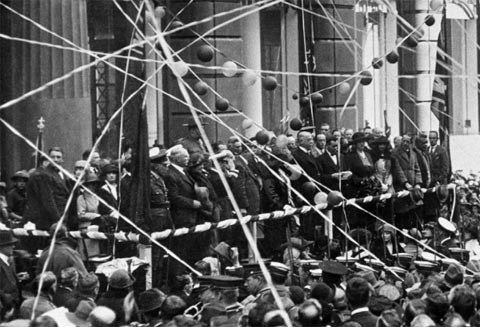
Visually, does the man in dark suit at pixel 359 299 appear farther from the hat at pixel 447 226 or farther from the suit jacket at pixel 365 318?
the hat at pixel 447 226

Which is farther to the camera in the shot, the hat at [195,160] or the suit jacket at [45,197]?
the hat at [195,160]

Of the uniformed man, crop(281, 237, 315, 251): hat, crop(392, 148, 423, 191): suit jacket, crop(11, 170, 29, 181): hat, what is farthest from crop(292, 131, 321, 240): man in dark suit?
crop(11, 170, 29, 181): hat

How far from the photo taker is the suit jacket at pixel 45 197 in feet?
48.8

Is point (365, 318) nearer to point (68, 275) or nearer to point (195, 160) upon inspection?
point (68, 275)

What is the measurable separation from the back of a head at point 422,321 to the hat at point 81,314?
2.06 m

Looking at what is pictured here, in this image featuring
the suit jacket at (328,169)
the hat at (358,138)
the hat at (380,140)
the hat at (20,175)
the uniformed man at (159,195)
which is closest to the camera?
the uniformed man at (159,195)

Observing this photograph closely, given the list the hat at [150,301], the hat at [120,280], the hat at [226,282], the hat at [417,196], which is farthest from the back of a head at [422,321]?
the hat at [417,196]

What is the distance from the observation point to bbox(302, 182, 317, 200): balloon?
55.0ft

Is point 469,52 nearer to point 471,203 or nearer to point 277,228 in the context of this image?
point 471,203

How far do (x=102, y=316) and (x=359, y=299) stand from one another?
5.90 ft

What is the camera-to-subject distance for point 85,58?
19125mm

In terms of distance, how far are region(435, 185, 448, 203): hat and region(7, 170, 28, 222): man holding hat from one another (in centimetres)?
578

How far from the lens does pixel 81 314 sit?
32.4 feet

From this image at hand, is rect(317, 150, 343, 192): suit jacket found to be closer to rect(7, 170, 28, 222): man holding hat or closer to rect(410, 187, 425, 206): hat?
rect(410, 187, 425, 206): hat
